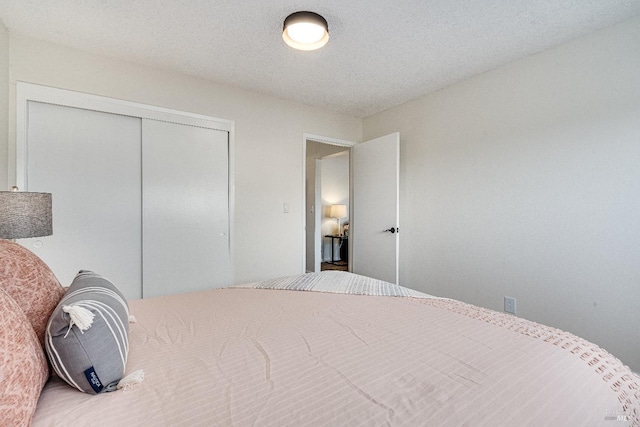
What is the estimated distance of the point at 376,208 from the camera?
3.50 metres

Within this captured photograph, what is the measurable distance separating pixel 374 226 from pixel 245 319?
2.49 meters

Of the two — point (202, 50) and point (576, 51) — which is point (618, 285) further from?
point (202, 50)

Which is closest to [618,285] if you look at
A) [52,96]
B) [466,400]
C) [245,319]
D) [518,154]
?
[518,154]

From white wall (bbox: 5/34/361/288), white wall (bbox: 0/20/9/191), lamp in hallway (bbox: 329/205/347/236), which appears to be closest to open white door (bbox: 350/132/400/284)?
white wall (bbox: 5/34/361/288)

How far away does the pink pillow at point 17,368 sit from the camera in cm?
51

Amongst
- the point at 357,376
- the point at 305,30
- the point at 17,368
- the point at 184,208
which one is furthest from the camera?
the point at 184,208

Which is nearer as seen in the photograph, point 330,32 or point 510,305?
point 330,32

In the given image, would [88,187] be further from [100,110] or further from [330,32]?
[330,32]

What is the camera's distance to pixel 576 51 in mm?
2133

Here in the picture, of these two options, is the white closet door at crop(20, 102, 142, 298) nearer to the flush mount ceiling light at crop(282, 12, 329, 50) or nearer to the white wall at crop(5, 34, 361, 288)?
the white wall at crop(5, 34, 361, 288)

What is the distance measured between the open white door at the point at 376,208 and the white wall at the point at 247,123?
1.71 feet

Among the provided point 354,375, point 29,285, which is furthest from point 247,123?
point 354,375

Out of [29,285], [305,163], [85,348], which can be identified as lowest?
[85,348]

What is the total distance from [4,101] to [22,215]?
4.08 ft
